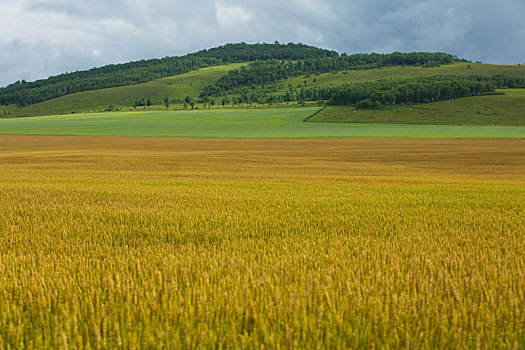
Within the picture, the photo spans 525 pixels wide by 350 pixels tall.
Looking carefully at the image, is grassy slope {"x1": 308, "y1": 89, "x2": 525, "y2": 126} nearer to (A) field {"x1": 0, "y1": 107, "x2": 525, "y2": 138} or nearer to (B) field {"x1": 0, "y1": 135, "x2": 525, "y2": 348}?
(A) field {"x1": 0, "y1": 107, "x2": 525, "y2": 138}

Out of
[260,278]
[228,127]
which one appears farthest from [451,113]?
[260,278]

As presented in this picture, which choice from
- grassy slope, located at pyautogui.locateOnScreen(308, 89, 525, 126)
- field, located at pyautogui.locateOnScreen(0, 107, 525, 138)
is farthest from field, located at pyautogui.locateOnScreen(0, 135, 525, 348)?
grassy slope, located at pyautogui.locateOnScreen(308, 89, 525, 126)

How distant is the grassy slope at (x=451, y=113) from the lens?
110m

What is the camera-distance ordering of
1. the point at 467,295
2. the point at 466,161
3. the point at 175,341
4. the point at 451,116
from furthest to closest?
the point at 451,116 → the point at 466,161 → the point at 467,295 → the point at 175,341

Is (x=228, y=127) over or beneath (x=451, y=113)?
beneath

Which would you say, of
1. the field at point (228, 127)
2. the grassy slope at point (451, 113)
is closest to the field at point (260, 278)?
the field at point (228, 127)

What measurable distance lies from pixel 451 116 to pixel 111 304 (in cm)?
12521

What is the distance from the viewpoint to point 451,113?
11962 cm

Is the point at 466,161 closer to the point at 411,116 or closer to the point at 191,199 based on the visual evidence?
the point at 191,199

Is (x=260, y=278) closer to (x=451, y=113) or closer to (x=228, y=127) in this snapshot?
(x=228, y=127)

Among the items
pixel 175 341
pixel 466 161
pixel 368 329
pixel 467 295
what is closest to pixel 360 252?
pixel 467 295

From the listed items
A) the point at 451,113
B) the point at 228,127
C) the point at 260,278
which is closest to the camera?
the point at 260,278

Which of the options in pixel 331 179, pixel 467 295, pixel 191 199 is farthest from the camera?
pixel 331 179

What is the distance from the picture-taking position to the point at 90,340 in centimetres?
384
